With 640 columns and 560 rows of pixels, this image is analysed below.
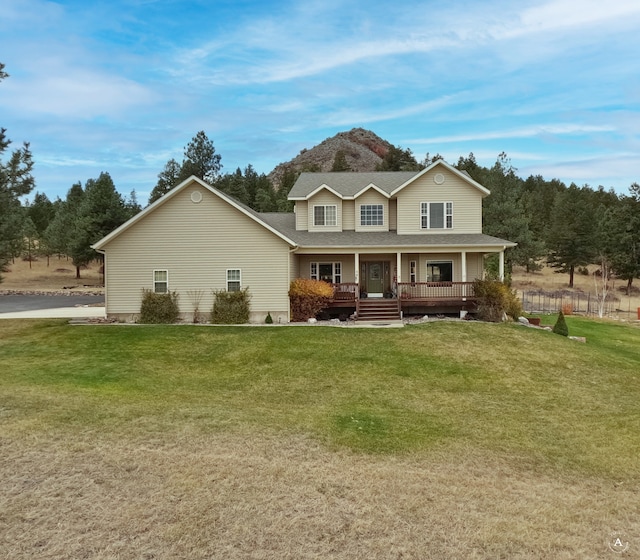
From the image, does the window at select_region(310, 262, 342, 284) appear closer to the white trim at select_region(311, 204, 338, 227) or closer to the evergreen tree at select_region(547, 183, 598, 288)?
the white trim at select_region(311, 204, 338, 227)

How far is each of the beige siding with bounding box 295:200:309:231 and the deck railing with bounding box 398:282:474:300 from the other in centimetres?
682

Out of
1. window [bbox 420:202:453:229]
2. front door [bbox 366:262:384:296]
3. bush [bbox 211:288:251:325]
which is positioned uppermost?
window [bbox 420:202:453:229]

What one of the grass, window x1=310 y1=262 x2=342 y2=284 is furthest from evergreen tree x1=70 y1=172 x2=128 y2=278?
the grass

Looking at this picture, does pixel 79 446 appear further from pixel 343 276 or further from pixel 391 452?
pixel 343 276

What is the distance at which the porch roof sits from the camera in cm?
2283

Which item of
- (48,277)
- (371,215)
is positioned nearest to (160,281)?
(371,215)

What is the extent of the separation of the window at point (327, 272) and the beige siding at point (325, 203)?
2.07 m

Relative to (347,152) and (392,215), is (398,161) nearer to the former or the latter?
(392,215)

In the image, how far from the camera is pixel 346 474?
7.44 m

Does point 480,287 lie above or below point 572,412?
above

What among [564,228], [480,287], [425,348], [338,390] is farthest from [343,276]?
[564,228]

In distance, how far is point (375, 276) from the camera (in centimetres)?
2591

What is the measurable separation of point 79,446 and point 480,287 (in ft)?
60.8

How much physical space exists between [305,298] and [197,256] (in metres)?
5.40
